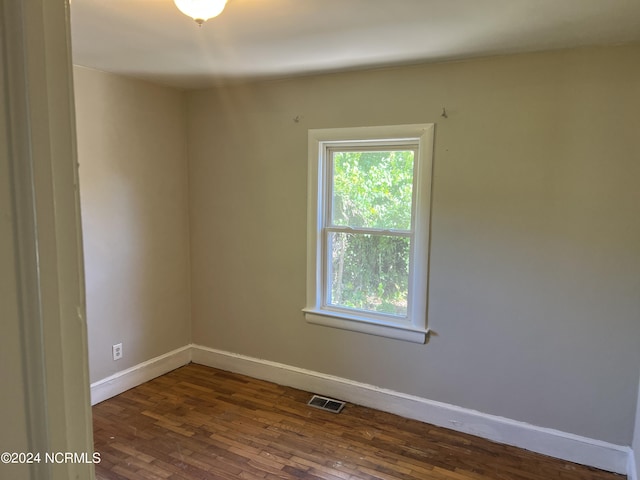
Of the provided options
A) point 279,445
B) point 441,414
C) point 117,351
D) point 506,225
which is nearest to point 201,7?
point 506,225

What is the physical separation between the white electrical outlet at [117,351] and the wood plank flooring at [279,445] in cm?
28

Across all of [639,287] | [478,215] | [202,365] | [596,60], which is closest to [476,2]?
[596,60]

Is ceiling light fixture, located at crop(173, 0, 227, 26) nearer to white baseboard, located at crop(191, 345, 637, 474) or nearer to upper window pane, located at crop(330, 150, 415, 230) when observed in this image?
upper window pane, located at crop(330, 150, 415, 230)

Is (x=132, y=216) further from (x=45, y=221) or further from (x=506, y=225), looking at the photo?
(x=45, y=221)

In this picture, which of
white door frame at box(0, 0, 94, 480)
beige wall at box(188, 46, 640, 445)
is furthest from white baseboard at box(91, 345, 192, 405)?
white door frame at box(0, 0, 94, 480)

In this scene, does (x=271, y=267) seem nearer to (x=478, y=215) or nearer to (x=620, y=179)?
(x=478, y=215)

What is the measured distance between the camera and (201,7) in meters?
1.62

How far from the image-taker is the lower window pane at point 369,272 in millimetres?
2977

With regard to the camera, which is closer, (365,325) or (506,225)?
(506,225)

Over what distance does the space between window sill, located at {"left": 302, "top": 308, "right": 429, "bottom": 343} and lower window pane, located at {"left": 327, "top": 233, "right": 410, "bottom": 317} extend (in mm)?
104

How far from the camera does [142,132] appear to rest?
10.6ft

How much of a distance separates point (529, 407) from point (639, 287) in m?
0.92

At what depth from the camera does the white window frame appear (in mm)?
2742

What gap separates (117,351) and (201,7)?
256cm
